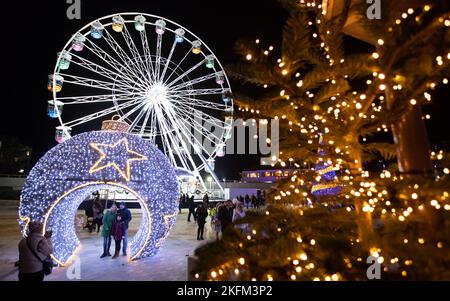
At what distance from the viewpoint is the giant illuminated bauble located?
6.52 m

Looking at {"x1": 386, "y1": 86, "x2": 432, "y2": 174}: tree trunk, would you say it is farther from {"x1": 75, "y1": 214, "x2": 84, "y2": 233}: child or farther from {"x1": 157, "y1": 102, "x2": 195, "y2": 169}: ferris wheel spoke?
{"x1": 157, "y1": 102, "x2": 195, "y2": 169}: ferris wheel spoke

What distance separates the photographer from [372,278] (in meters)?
1.66

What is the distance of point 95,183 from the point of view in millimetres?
6785

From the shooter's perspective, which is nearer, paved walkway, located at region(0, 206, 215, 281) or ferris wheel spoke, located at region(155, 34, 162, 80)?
paved walkway, located at region(0, 206, 215, 281)

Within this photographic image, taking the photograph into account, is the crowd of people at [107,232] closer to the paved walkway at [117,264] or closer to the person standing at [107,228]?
the person standing at [107,228]

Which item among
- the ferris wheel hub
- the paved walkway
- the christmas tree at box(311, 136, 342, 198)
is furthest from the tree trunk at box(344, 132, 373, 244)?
the ferris wheel hub

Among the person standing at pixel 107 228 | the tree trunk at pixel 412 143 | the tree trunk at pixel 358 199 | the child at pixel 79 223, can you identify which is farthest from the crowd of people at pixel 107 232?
the tree trunk at pixel 412 143

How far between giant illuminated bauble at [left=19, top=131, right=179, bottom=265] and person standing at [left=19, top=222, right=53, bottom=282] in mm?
2724

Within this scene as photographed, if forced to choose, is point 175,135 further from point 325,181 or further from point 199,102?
point 325,181

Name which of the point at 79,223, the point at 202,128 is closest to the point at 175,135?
the point at 202,128

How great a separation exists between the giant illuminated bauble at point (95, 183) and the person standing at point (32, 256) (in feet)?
8.94

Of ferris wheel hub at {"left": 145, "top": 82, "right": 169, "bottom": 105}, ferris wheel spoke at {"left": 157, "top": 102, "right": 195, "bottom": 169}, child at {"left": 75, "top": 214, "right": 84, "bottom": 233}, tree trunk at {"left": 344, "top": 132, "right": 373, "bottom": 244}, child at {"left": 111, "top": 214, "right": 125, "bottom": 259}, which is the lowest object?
child at {"left": 75, "top": 214, "right": 84, "bottom": 233}
